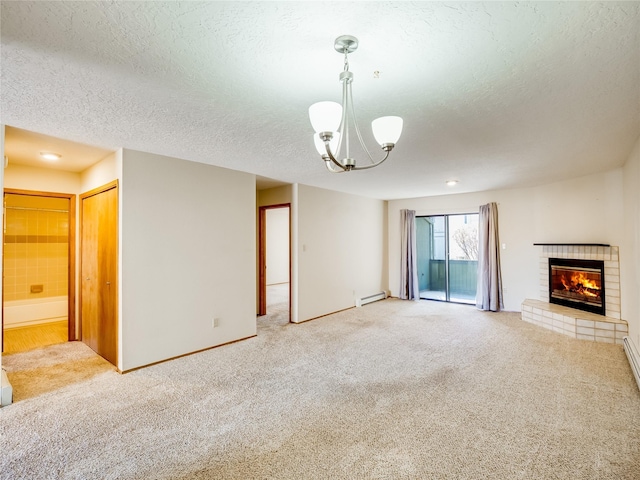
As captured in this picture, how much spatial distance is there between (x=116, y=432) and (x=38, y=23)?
8.17ft

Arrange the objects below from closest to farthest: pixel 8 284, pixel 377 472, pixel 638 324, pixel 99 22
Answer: pixel 99 22, pixel 377 472, pixel 638 324, pixel 8 284

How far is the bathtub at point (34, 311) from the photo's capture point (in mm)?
4883

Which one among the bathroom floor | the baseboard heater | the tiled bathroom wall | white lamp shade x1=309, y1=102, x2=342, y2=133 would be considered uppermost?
white lamp shade x1=309, y1=102, x2=342, y2=133

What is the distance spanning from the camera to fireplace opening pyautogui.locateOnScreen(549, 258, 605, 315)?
458 centimetres

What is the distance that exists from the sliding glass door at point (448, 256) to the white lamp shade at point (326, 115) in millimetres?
5647

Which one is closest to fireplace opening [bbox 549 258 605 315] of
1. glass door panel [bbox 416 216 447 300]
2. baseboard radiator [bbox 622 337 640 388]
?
baseboard radiator [bbox 622 337 640 388]

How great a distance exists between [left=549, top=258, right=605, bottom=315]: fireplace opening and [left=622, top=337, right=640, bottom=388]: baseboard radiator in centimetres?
79

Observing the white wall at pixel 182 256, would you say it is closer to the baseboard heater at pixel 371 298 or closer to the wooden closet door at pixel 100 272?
the wooden closet door at pixel 100 272

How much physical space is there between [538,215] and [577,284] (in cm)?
128

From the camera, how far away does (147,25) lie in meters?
1.39

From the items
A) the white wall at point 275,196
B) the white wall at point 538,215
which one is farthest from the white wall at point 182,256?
the white wall at point 538,215

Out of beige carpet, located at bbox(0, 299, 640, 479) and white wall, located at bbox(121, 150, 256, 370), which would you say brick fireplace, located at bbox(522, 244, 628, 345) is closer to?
beige carpet, located at bbox(0, 299, 640, 479)

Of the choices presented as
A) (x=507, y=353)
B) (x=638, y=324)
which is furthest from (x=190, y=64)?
(x=638, y=324)

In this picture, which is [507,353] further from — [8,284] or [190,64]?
[8,284]
